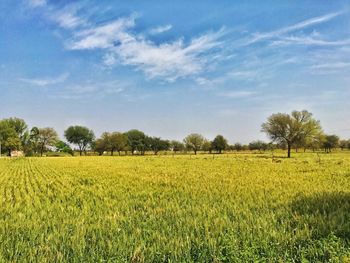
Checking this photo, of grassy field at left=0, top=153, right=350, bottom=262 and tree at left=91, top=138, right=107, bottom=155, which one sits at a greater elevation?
tree at left=91, top=138, right=107, bottom=155

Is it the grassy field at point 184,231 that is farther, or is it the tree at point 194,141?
the tree at point 194,141

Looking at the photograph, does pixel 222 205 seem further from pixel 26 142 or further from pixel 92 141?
pixel 92 141

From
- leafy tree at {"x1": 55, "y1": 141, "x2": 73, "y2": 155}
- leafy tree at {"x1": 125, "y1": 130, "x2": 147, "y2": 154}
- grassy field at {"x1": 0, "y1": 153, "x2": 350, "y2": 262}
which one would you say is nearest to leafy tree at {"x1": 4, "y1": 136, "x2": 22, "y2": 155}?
leafy tree at {"x1": 55, "y1": 141, "x2": 73, "y2": 155}

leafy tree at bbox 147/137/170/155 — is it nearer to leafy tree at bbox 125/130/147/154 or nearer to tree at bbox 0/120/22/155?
leafy tree at bbox 125/130/147/154

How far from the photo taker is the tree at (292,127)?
74688 mm

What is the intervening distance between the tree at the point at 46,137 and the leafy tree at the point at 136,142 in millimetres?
31749

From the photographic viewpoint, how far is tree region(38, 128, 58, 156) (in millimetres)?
150000

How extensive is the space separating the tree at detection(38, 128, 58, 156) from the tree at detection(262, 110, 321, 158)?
103 meters

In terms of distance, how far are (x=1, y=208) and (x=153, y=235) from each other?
745 cm

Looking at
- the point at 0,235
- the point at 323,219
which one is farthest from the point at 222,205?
Result: the point at 0,235

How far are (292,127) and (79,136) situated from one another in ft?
373

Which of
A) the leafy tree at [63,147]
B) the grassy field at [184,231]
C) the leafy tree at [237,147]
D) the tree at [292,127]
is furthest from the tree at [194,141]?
the grassy field at [184,231]

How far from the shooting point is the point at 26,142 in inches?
5782

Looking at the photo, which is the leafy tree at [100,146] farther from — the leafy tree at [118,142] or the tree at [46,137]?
the tree at [46,137]
